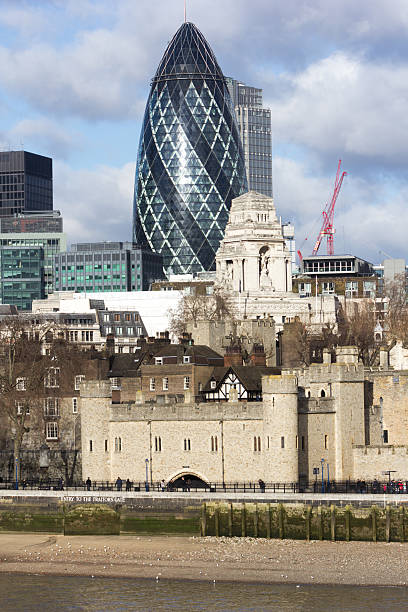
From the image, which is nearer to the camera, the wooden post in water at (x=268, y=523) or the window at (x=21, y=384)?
the wooden post in water at (x=268, y=523)

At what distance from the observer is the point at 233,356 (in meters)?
111

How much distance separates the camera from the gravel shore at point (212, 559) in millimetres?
74750

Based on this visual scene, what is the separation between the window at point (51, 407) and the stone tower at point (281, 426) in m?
27.3

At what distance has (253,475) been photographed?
91.6 m

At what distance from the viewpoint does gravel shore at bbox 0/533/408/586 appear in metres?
74.8

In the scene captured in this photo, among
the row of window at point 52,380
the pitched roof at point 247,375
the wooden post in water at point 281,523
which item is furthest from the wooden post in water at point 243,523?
the row of window at point 52,380

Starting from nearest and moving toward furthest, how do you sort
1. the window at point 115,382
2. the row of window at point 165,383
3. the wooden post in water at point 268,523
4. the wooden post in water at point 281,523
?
the wooden post in water at point 281,523, the wooden post in water at point 268,523, the row of window at point 165,383, the window at point 115,382

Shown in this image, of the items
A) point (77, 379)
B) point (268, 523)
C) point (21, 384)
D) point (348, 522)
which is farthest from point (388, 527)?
point (21, 384)

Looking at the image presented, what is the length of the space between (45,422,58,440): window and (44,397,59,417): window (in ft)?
2.51

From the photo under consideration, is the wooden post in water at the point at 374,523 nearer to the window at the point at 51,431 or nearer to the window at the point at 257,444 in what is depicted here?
the window at the point at 257,444

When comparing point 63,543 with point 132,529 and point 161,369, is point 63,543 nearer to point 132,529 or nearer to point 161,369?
point 132,529

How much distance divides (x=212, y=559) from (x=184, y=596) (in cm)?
637

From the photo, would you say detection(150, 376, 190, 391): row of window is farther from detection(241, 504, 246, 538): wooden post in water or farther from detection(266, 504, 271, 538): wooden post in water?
detection(266, 504, 271, 538): wooden post in water

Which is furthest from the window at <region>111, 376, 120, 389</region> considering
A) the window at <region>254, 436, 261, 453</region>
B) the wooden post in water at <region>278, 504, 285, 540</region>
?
the wooden post in water at <region>278, 504, 285, 540</region>
